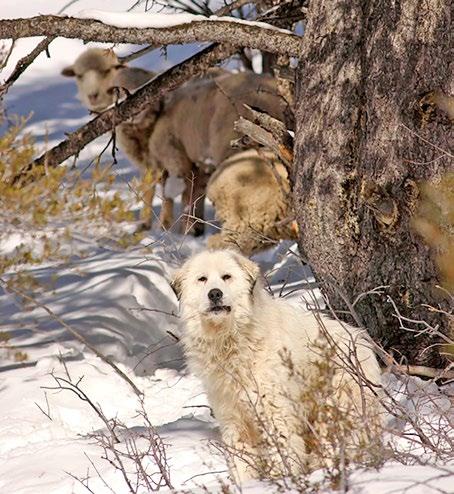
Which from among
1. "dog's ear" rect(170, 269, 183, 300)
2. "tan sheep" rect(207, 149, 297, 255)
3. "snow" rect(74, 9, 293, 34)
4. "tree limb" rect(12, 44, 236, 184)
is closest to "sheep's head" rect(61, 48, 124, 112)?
"tan sheep" rect(207, 149, 297, 255)

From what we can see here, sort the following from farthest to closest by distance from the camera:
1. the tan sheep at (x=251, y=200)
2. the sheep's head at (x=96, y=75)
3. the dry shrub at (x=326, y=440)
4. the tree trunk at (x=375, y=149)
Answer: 1. the sheep's head at (x=96, y=75)
2. the tan sheep at (x=251, y=200)
3. the tree trunk at (x=375, y=149)
4. the dry shrub at (x=326, y=440)

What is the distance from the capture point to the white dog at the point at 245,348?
581 cm

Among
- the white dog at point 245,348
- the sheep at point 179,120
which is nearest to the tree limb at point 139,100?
the white dog at point 245,348

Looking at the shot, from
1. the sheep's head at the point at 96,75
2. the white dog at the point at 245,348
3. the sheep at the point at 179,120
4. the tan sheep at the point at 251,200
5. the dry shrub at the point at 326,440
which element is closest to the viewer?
the dry shrub at the point at 326,440

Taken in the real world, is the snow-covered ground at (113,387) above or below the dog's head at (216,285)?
below

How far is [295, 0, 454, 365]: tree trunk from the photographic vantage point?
6.52 m

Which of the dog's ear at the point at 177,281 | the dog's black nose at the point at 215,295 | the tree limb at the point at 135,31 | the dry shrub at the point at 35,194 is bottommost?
the dry shrub at the point at 35,194

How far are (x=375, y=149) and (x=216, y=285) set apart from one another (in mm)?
1566

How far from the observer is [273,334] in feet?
19.9

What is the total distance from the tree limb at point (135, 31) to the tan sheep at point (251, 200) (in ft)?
8.72

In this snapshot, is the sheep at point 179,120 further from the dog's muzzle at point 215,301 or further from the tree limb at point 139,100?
the dog's muzzle at point 215,301

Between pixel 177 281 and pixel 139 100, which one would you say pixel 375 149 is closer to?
pixel 177 281

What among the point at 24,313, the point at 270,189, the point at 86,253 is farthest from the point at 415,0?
the point at 86,253

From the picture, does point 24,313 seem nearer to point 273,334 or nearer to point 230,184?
point 230,184
